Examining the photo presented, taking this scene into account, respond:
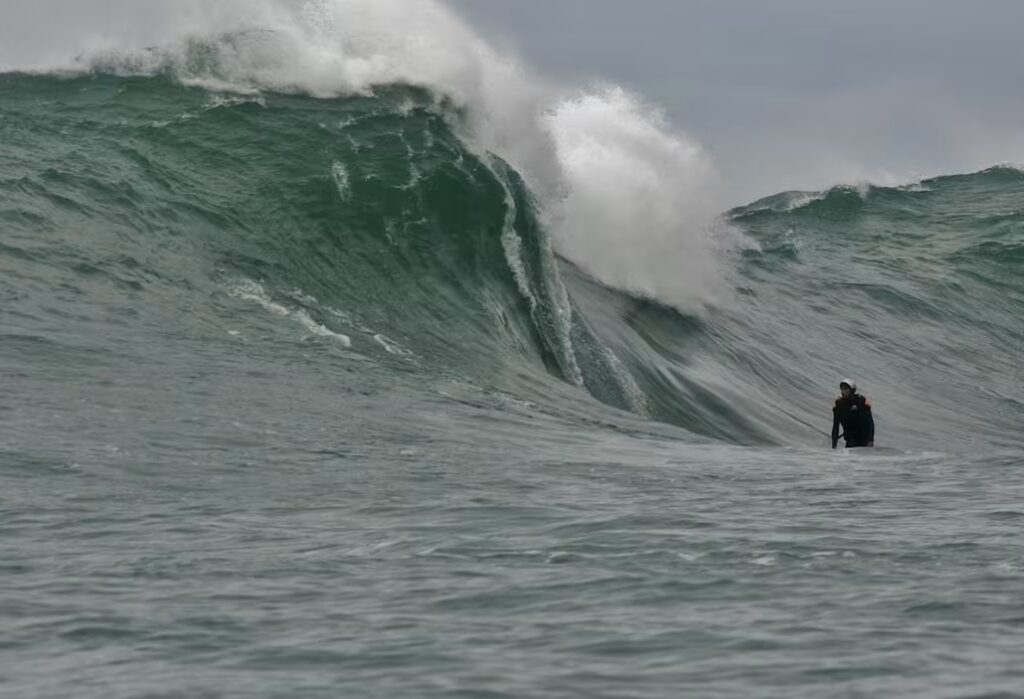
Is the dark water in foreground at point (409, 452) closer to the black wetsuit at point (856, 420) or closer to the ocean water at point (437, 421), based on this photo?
the ocean water at point (437, 421)

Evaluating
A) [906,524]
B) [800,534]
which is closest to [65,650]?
[800,534]

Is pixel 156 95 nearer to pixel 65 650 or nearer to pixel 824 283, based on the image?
pixel 824 283

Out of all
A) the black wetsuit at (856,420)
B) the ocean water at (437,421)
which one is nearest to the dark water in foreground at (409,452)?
the ocean water at (437,421)

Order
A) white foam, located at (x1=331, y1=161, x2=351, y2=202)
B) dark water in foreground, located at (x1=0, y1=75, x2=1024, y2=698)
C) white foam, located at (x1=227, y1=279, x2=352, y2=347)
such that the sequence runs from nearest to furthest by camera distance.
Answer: dark water in foreground, located at (x1=0, y1=75, x2=1024, y2=698) < white foam, located at (x1=227, y1=279, x2=352, y2=347) < white foam, located at (x1=331, y1=161, x2=351, y2=202)

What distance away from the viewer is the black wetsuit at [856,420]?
1786 cm

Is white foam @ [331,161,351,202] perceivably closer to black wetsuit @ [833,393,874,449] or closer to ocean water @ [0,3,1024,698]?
ocean water @ [0,3,1024,698]

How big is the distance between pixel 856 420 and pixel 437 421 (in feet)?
18.8

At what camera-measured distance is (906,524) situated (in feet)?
32.9

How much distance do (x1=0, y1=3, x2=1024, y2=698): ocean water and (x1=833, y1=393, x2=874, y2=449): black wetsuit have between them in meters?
0.81

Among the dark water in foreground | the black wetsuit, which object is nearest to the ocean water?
the dark water in foreground

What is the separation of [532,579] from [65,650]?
220 centimetres

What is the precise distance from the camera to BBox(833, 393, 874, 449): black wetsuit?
17859mm

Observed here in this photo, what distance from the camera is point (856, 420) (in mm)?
17859

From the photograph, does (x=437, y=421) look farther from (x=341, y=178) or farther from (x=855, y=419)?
(x=341, y=178)
